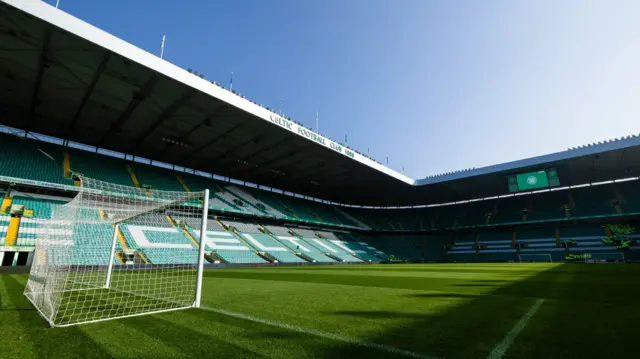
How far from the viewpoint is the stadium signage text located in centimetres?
1922

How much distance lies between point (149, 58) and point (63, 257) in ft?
36.7

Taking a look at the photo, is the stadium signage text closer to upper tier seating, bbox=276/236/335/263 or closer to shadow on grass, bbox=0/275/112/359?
upper tier seating, bbox=276/236/335/263

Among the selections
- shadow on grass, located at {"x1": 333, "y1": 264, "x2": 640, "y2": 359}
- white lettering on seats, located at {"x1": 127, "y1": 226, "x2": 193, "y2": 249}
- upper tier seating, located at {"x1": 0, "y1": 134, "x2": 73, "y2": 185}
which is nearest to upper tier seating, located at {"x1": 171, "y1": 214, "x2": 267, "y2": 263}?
white lettering on seats, located at {"x1": 127, "y1": 226, "x2": 193, "y2": 249}

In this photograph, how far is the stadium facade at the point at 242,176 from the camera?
46.6ft

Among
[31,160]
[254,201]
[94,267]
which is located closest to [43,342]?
[94,267]

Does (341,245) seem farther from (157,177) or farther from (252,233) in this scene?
(157,177)

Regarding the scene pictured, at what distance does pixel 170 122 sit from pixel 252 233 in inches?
495

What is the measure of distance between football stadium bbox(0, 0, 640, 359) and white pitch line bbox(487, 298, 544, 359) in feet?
0.09

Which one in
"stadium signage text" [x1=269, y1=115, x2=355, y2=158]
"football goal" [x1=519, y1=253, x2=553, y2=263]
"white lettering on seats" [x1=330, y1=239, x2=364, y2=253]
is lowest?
"football goal" [x1=519, y1=253, x2=553, y2=263]

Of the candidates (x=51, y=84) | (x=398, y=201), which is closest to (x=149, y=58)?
(x=51, y=84)

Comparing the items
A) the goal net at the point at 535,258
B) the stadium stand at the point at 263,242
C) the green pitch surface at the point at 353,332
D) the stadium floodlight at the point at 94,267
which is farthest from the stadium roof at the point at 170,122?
the green pitch surface at the point at 353,332

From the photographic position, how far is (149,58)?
13.5 m

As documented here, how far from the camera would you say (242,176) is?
31.6 meters

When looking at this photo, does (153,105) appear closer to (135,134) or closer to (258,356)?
(135,134)
